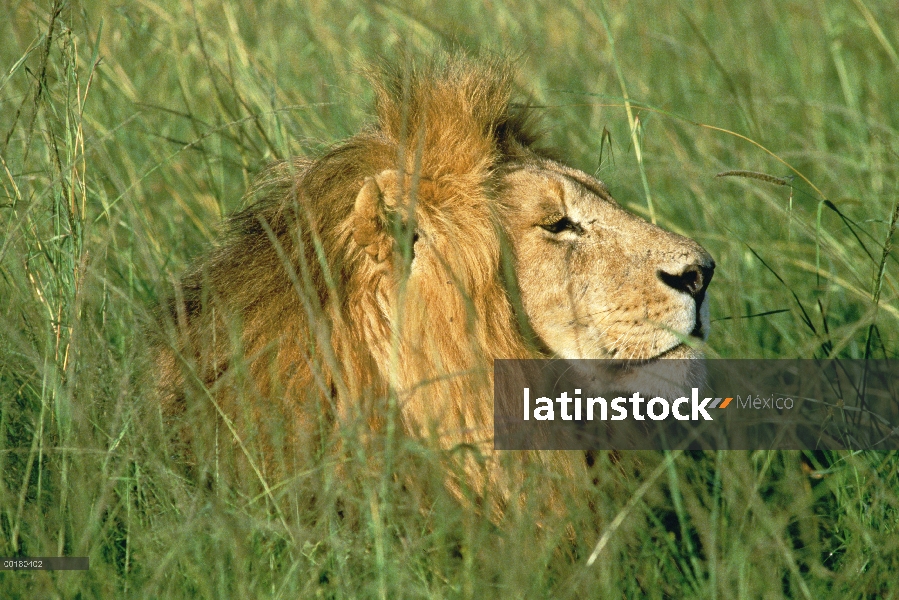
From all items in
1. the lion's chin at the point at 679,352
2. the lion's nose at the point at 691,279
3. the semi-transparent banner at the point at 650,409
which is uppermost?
the lion's nose at the point at 691,279

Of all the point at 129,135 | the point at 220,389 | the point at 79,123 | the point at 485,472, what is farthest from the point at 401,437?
the point at 129,135

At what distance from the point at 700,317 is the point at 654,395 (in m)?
0.24

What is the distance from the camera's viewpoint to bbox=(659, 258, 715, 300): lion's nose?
8.62 ft

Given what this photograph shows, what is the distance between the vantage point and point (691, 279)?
2.64 meters

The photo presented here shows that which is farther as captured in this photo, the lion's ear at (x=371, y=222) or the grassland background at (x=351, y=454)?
the lion's ear at (x=371, y=222)

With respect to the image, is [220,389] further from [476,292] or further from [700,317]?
[700,317]

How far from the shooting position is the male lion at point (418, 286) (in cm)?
250

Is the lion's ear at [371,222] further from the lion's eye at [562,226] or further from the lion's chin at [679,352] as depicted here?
the lion's chin at [679,352]

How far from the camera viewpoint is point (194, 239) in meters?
4.38

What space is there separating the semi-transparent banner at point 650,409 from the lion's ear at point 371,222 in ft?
1.46

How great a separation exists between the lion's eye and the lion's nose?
0.90ft

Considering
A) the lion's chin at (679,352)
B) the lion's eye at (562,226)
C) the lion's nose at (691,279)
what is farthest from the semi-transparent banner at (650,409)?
the lion's eye at (562,226)

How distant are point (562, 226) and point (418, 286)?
1.52 ft

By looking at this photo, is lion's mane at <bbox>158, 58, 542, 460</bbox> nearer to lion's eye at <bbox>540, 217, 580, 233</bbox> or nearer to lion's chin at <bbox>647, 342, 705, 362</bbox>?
lion's eye at <bbox>540, 217, 580, 233</bbox>
